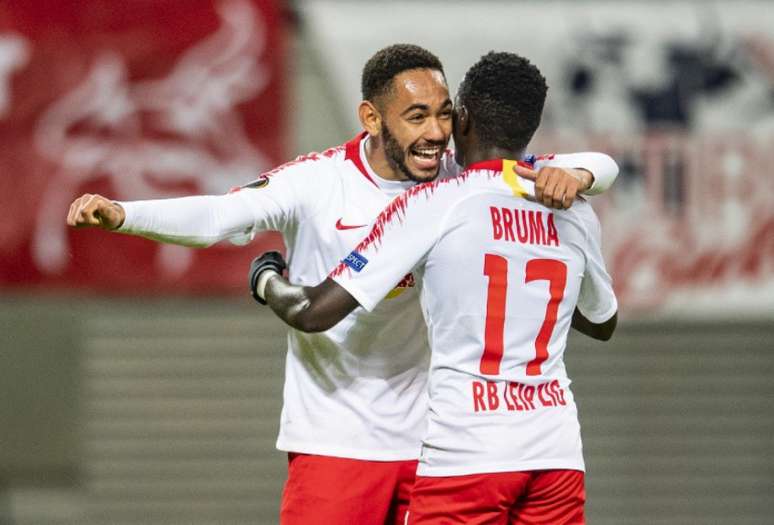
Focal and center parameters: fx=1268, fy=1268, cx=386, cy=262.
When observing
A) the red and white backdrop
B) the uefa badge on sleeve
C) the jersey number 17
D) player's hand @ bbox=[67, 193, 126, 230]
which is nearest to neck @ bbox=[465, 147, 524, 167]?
the jersey number 17

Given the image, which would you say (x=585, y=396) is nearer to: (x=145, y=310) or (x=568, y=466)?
(x=145, y=310)

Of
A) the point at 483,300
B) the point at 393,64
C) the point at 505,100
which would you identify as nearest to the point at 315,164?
the point at 393,64

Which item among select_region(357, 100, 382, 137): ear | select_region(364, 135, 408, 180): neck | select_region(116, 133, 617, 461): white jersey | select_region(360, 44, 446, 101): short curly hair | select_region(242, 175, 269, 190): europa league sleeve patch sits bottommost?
select_region(116, 133, 617, 461): white jersey

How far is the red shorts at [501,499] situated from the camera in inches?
130

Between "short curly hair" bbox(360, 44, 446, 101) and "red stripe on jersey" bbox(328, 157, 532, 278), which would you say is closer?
"red stripe on jersey" bbox(328, 157, 532, 278)

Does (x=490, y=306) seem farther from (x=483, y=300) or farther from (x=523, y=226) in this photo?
(x=523, y=226)

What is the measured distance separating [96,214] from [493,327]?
43.3 inches

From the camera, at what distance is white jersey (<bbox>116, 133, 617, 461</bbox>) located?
12.7 ft

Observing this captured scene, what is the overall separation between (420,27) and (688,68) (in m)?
1.68

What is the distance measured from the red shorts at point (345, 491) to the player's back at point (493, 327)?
527mm

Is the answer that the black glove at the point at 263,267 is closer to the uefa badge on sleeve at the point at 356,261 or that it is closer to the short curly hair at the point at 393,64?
the uefa badge on sleeve at the point at 356,261

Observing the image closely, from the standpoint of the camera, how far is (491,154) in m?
3.44

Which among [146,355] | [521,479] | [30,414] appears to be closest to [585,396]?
[146,355]

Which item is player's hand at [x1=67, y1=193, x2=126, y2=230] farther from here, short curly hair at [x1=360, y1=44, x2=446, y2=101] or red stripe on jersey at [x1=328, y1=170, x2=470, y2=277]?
short curly hair at [x1=360, y1=44, x2=446, y2=101]
